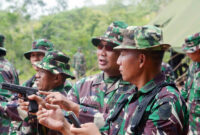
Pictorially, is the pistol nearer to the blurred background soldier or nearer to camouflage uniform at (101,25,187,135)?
camouflage uniform at (101,25,187,135)

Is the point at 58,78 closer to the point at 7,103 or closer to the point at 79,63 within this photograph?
the point at 7,103

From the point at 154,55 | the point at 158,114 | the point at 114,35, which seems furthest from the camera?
the point at 114,35

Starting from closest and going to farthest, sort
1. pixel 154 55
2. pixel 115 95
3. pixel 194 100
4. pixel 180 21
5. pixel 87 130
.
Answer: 1. pixel 87 130
2. pixel 154 55
3. pixel 115 95
4. pixel 194 100
5. pixel 180 21

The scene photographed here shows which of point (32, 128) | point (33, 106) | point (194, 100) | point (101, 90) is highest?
point (101, 90)

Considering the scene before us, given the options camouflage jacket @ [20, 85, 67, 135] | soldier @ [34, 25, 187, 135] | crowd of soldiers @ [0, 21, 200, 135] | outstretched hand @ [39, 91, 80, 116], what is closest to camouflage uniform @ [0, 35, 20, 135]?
→ crowd of soldiers @ [0, 21, 200, 135]

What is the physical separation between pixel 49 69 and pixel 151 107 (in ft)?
6.07

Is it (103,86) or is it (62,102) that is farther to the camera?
(103,86)

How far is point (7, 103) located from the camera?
12.3 feet

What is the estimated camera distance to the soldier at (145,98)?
1865 millimetres

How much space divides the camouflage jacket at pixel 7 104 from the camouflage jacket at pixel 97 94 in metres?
0.90

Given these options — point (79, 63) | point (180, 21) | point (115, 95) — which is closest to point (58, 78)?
point (115, 95)

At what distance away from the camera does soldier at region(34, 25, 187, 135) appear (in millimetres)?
1865

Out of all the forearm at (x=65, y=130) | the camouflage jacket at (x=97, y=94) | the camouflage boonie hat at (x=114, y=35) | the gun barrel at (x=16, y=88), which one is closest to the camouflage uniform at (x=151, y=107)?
the forearm at (x=65, y=130)

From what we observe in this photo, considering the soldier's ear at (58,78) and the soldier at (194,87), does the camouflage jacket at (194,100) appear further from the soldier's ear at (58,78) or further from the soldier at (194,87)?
the soldier's ear at (58,78)
